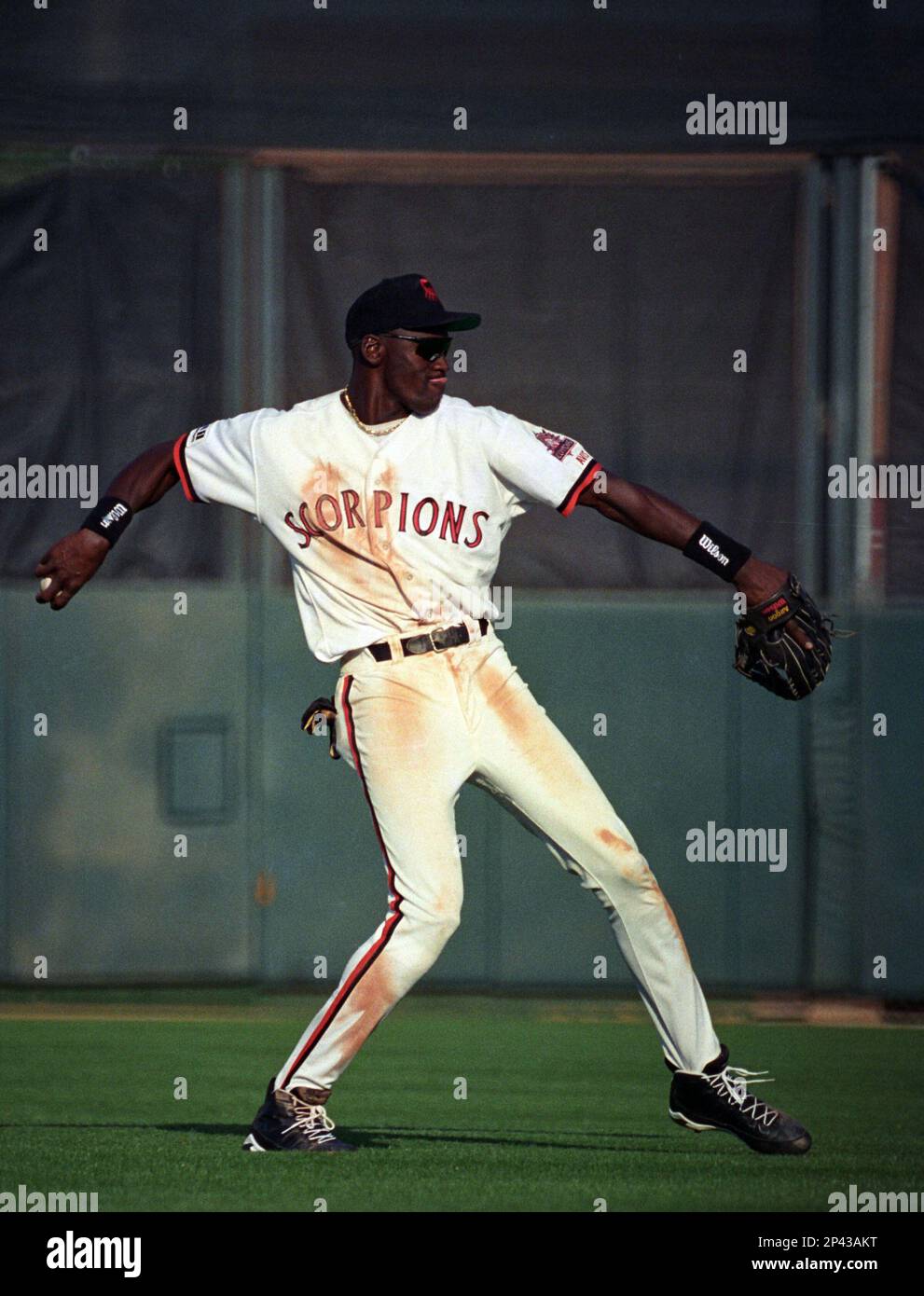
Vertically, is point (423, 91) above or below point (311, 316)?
above

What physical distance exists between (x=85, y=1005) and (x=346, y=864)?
1.18m

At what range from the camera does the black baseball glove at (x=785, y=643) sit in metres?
5.26

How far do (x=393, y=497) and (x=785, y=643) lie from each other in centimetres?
103

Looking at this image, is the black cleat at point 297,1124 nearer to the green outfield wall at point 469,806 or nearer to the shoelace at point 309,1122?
the shoelace at point 309,1122

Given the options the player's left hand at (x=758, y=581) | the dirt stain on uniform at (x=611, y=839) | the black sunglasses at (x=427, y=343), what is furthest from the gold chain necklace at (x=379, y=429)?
the dirt stain on uniform at (x=611, y=839)

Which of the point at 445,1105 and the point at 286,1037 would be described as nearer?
the point at 445,1105

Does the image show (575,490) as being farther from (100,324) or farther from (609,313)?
(100,324)

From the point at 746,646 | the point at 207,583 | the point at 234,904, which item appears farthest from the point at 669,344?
the point at 746,646

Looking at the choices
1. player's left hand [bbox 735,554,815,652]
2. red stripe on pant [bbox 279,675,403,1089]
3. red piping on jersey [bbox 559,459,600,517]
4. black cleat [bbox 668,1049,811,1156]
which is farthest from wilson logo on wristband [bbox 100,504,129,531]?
black cleat [bbox 668,1049,811,1156]

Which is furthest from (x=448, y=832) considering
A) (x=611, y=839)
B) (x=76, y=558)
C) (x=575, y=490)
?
(x=76, y=558)
